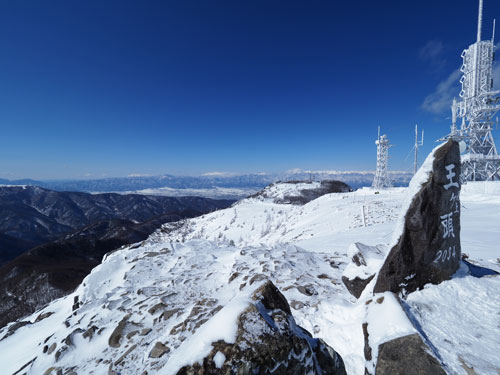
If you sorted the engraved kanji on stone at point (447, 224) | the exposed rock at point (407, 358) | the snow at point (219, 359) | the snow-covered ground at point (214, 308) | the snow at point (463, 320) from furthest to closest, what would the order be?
the engraved kanji on stone at point (447, 224), the snow-covered ground at point (214, 308), the snow at point (463, 320), the exposed rock at point (407, 358), the snow at point (219, 359)

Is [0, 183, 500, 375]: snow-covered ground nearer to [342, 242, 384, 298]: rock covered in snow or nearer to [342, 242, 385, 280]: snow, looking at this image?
[342, 242, 384, 298]: rock covered in snow

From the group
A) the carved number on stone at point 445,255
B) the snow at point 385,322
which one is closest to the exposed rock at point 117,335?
the snow at point 385,322

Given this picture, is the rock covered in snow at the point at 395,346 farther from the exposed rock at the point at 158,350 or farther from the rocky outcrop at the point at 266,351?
the exposed rock at the point at 158,350

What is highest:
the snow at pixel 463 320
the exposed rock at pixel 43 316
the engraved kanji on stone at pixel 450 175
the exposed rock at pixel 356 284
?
the engraved kanji on stone at pixel 450 175

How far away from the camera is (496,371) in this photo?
10.6 ft

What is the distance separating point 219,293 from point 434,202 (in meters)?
7.81

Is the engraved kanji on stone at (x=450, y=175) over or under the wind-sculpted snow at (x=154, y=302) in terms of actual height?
over

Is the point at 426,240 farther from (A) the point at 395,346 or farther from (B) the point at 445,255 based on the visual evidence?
(A) the point at 395,346

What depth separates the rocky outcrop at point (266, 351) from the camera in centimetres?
270

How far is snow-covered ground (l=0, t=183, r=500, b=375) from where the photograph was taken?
4.15 m

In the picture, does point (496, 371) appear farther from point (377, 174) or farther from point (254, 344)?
point (377, 174)

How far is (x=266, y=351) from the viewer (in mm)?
2916

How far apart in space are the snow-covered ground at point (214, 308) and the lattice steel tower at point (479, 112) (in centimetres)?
2668

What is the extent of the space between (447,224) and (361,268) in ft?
8.79
